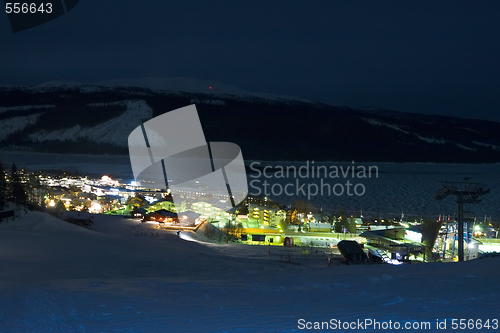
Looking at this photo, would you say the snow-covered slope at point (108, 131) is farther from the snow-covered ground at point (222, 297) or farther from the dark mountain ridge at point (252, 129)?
the snow-covered ground at point (222, 297)

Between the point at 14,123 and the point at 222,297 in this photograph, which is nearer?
the point at 222,297

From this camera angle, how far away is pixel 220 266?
20.4 feet

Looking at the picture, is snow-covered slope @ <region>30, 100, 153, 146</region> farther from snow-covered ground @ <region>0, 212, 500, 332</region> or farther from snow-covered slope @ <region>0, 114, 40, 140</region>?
snow-covered ground @ <region>0, 212, 500, 332</region>

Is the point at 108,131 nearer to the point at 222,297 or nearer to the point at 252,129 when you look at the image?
the point at 252,129

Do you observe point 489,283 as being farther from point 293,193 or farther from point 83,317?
point 293,193

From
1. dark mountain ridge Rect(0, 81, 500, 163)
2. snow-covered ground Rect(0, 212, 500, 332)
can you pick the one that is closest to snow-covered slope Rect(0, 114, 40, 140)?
dark mountain ridge Rect(0, 81, 500, 163)

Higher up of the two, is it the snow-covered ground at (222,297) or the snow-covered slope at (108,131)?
the snow-covered slope at (108,131)

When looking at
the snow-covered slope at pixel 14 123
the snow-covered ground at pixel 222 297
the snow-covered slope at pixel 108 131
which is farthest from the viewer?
the snow-covered slope at pixel 14 123

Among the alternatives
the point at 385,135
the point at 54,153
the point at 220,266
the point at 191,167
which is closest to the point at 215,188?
the point at 191,167

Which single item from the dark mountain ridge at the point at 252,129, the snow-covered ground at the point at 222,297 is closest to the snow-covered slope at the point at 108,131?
the dark mountain ridge at the point at 252,129

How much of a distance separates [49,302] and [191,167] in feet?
92.3

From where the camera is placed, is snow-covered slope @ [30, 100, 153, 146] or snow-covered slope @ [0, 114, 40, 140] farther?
snow-covered slope @ [0, 114, 40, 140]

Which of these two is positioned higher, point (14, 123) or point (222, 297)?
point (14, 123)

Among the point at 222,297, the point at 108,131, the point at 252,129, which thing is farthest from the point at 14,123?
the point at 222,297
